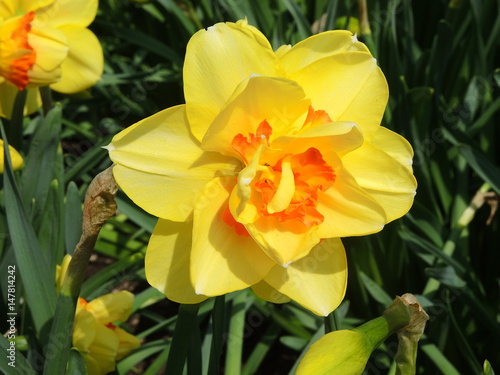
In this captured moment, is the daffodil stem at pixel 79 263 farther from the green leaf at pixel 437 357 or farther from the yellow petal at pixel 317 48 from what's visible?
the green leaf at pixel 437 357

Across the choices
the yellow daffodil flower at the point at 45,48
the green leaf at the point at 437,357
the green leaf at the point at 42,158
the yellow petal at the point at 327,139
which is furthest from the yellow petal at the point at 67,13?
the green leaf at the point at 437,357

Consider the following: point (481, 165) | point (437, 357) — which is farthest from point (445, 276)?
point (481, 165)

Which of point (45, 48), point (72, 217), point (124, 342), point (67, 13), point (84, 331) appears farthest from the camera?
point (67, 13)

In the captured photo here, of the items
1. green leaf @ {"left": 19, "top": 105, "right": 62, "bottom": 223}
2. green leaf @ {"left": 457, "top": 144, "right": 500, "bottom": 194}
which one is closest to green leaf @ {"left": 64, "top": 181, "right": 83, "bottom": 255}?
green leaf @ {"left": 19, "top": 105, "right": 62, "bottom": 223}

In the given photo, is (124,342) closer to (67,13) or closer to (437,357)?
(437,357)

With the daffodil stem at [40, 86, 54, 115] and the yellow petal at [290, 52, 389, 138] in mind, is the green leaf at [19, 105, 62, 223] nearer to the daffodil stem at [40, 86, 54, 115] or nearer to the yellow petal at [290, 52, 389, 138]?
the daffodil stem at [40, 86, 54, 115]

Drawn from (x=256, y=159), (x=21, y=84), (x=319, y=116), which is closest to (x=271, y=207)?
(x=256, y=159)

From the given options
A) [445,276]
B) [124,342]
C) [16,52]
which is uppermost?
[16,52]
